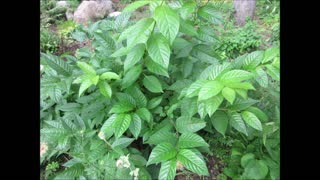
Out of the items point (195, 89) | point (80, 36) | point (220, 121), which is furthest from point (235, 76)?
point (80, 36)

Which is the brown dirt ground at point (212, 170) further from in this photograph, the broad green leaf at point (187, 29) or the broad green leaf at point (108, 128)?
the broad green leaf at point (187, 29)

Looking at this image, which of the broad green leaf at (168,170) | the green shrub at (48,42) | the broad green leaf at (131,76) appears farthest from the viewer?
the green shrub at (48,42)

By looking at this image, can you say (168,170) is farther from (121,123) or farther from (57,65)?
(57,65)

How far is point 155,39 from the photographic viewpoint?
5.52 feet

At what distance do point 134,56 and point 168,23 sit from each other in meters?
0.31

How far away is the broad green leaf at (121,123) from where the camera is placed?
1.73 meters

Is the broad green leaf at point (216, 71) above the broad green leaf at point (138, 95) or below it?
above

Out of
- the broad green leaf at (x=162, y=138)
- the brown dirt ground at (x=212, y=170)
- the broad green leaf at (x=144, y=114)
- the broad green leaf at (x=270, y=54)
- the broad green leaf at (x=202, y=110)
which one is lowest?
the brown dirt ground at (x=212, y=170)

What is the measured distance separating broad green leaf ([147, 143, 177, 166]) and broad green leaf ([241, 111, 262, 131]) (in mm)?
369

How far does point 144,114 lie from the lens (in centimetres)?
184

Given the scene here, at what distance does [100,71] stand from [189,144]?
0.60 m

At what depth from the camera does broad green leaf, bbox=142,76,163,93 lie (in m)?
1.92

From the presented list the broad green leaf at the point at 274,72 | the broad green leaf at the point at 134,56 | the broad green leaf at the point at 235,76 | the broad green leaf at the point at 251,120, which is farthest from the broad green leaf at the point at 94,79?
the broad green leaf at the point at 274,72

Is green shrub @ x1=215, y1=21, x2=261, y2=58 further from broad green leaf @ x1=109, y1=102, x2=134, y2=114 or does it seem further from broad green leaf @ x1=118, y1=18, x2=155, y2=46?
broad green leaf @ x1=118, y1=18, x2=155, y2=46
